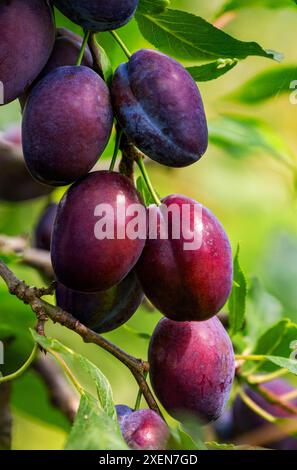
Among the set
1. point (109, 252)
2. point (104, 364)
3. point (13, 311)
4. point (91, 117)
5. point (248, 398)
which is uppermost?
point (91, 117)

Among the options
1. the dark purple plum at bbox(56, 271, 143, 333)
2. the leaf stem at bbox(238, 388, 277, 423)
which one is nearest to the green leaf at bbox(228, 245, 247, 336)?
the leaf stem at bbox(238, 388, 277, 423)

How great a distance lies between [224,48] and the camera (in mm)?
1003

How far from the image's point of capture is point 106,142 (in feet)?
2.86

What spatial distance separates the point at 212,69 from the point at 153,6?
0.10 meters

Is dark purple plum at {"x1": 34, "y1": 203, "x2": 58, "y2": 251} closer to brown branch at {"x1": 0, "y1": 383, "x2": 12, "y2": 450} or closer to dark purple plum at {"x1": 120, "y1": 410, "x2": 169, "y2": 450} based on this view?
brown branch at {"x1": 0, "y1": 383, "x2": 12, "y2": 450}

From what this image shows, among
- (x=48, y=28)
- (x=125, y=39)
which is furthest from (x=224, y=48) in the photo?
(x=125, y=39)

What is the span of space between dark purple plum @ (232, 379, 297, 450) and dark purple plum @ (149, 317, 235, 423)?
1.65 feet

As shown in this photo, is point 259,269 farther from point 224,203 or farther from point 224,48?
point 224,48

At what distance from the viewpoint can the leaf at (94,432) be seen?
74cm

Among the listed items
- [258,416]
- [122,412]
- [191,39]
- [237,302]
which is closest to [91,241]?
[122,412]

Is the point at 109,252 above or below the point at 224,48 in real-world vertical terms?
below

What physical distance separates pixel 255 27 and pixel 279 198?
0.54 m

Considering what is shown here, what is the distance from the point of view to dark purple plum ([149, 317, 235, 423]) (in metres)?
0.94

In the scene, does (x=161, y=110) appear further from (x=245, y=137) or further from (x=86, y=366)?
(x=245, y=137)
